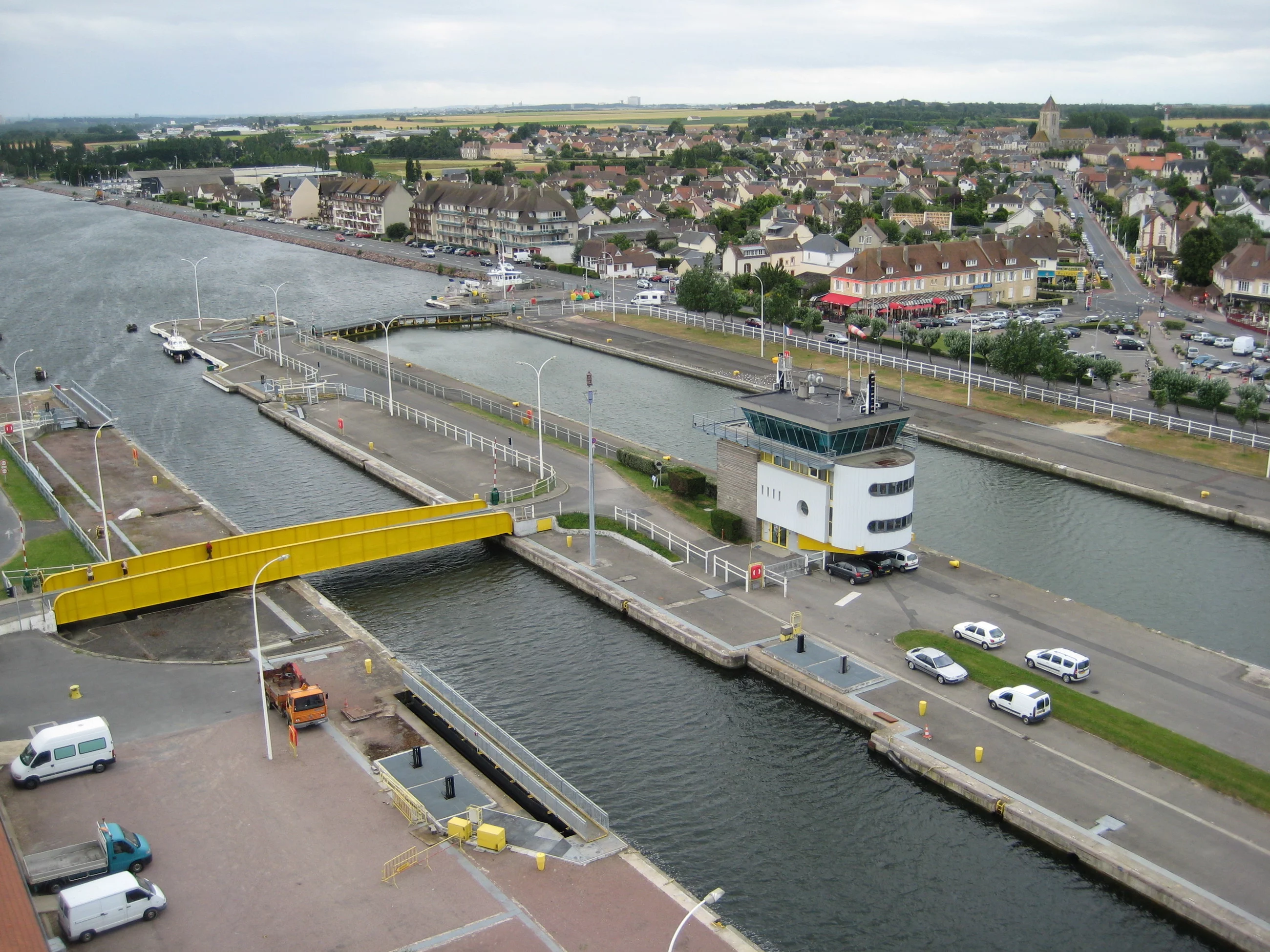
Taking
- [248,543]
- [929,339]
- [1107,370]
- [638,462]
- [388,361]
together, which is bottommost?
[248,543]

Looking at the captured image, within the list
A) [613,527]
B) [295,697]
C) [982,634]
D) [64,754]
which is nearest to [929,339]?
[613,527]

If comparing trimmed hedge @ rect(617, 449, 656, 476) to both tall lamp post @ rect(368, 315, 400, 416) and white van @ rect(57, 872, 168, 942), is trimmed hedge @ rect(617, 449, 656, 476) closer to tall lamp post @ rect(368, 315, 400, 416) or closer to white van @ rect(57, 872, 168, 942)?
tall lamp post @ rect(368, 315, 400, 416)

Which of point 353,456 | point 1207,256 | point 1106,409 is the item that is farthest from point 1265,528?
point 1207,256

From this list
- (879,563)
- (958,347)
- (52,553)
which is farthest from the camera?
(958,347)

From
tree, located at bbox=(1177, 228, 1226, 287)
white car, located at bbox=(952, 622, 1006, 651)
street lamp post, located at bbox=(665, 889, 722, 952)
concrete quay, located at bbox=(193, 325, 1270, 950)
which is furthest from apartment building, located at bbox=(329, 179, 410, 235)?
street lamp post, located at bbox=(665, 889, 722, 952)

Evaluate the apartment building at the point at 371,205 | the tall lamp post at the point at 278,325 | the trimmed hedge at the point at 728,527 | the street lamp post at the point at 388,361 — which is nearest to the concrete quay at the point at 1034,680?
the trimmed hedge at the point at 728,527

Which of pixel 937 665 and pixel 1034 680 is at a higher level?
pixel 937 665

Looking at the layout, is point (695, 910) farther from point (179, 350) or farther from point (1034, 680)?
point (179, 350)
